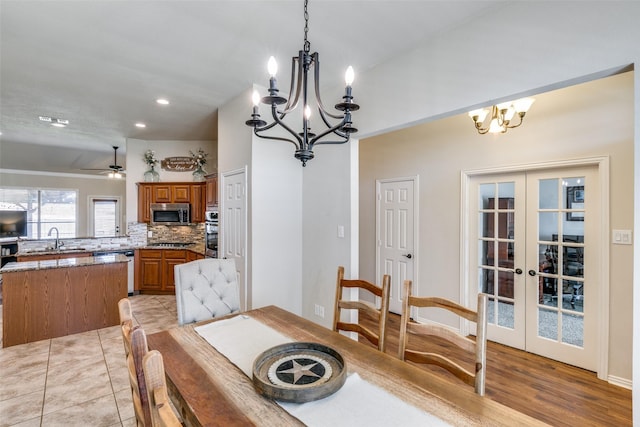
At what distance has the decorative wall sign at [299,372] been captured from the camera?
3.73 ft

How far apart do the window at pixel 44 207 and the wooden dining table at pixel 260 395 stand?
9.53 meters

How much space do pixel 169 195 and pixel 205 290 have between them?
162 inches

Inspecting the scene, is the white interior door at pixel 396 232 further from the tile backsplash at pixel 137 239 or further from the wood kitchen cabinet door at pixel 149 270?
the wood kitchen cabinet door at pixel 149 270

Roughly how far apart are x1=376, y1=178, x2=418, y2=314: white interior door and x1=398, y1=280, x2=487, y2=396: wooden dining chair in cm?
251

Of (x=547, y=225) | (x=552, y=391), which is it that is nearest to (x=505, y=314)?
(x=552, y=391)

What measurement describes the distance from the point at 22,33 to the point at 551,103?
461cm

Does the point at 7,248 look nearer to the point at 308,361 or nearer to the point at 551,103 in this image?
the point at 308,361

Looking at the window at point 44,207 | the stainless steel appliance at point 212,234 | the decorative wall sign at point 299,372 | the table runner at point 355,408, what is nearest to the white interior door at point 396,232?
the stainless steel appliance at point 212,234

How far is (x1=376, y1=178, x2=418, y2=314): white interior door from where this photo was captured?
4.10 metres

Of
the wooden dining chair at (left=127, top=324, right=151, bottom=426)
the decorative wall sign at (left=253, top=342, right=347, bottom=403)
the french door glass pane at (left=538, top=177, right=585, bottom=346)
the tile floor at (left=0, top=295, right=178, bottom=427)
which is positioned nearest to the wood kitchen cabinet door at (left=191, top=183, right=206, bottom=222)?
the tile floor at (left=0, top=295, right=178, bottom=427)

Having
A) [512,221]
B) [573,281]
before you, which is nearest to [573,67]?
[512,221]

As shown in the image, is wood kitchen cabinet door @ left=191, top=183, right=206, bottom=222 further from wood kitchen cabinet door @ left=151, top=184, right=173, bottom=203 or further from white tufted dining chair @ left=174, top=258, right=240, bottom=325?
white tufted dining chair @ left=174, top=258, right=240, bottom=325

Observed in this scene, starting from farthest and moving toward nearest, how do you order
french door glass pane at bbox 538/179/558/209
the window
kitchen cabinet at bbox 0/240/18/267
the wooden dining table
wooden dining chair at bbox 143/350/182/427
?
the window < kitchen cabinet at bbox 0/240/18/267 < french door glass pane at bbox 538/179/558/209 < the wooden dining table < wooden dining chair at bbox 143/350/182/427

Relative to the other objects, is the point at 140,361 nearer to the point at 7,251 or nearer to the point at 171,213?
the point at 171,213
